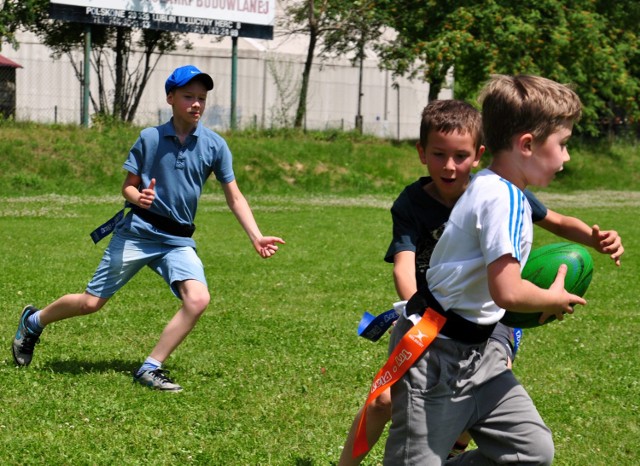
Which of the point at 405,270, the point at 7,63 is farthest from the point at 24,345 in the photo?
the point at 7,63

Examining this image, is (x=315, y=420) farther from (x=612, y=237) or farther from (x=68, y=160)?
(x=68, y=160)

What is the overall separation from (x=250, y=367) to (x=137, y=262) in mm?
1084

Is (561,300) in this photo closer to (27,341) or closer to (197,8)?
(27,341)

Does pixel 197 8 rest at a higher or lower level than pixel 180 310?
higher

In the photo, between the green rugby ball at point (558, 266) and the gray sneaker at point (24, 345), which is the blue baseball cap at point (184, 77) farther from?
the green rugby ball at point (558, 266)

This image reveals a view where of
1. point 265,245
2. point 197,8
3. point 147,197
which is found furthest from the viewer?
point 197,8

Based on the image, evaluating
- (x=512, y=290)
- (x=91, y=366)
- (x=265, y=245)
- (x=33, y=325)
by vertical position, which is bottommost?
(x=91, y=366)

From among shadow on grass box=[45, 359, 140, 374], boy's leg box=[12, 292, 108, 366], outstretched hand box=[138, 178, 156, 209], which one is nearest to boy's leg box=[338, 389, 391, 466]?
outstretched hand box=[138, 178, 156, 209]

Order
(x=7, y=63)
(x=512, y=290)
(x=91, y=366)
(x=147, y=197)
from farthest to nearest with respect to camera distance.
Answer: (x=7, y=63)
(x=91, y=366)
(x=147, y=197)
(x=512, y=290)

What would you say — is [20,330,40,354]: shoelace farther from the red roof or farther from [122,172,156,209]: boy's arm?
the red roof

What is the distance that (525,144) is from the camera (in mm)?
3414

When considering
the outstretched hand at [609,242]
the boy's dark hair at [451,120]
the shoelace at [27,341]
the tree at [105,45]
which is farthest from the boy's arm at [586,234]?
the tree at [105,45]

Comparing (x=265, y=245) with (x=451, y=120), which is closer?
(x=451, y=120)

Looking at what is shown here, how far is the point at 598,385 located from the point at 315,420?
2.11 m
